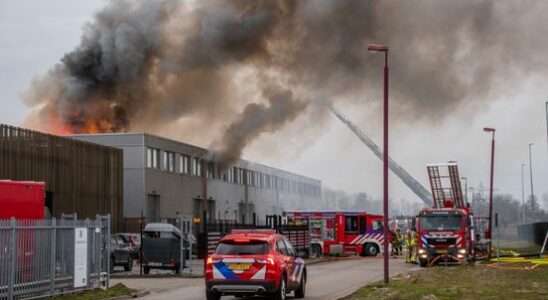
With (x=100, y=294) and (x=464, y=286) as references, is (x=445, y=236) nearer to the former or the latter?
(x=464, y=286)

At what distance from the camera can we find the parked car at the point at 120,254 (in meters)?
33.3

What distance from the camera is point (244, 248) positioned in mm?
18344

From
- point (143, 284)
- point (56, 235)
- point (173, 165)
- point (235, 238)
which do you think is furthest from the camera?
point (173, 165)

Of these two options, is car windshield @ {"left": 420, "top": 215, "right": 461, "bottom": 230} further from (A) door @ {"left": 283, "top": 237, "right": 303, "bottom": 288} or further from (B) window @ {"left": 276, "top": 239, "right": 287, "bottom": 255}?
(B) window @ {"left": 276, "top": 239, "right": 287, "bottom": 255}

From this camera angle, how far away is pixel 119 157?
49656mm

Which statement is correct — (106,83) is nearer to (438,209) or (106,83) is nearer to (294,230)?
(294,230)

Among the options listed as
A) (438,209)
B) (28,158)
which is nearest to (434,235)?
(438,209)

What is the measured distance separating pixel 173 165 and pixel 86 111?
748cm

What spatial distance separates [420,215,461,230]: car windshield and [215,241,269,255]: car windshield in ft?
57.2

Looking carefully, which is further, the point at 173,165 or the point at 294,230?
the point at 173,165

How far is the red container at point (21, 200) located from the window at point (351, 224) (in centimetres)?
2739

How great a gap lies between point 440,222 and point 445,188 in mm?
4398

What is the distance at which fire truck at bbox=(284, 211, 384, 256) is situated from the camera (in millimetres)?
46781

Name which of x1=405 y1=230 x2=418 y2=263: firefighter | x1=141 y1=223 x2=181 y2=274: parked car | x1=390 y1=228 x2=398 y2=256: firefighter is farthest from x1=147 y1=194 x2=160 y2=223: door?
x1=141 y1=223 x2=181 y2=274: parked car
